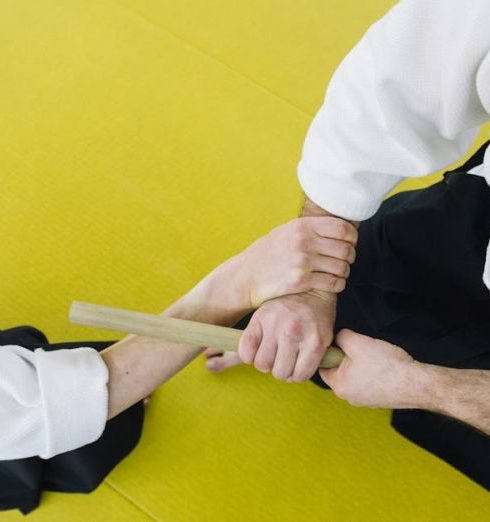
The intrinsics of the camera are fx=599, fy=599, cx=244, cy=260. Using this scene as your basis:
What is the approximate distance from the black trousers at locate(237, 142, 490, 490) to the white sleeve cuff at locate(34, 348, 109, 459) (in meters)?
0.28

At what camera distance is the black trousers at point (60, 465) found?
3.08 ft

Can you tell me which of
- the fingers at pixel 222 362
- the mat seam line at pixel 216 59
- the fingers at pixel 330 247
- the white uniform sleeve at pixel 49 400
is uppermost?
the mat seam line at pixel 216 59

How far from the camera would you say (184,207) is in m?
1.28

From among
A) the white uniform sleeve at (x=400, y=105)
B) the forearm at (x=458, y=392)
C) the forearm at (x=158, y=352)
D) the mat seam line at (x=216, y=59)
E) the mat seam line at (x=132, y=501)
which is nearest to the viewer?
the white uniform sleeve at (x=400, y=105)

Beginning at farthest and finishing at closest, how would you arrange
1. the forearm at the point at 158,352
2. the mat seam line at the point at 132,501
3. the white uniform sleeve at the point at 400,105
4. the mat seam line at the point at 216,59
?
the mat seam line at the point at 216,59 → the mat seam line at the point at 132,501 → the forearm at the point at 158,352 → the white uniform sleeve at the point at 400,105

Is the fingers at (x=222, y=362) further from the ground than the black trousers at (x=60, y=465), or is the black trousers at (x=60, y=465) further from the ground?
the fingers at (x=222, y=362)

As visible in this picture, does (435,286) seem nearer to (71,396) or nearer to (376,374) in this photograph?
(376,374)

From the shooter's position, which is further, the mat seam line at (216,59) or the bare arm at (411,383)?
the mat seam line at (216,59)

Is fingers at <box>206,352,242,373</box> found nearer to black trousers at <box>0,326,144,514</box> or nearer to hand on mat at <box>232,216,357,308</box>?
black trousers at <box>0,326,144,514</box>

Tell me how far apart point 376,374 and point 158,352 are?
1.06 ft

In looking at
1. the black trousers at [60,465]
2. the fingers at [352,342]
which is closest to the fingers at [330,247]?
the fingers at [352,342]

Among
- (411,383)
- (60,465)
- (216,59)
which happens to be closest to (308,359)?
(411,383)

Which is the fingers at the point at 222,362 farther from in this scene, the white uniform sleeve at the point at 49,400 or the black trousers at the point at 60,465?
the white uniform sleeve at the point at 49,400

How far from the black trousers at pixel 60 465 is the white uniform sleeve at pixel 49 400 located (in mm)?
152
